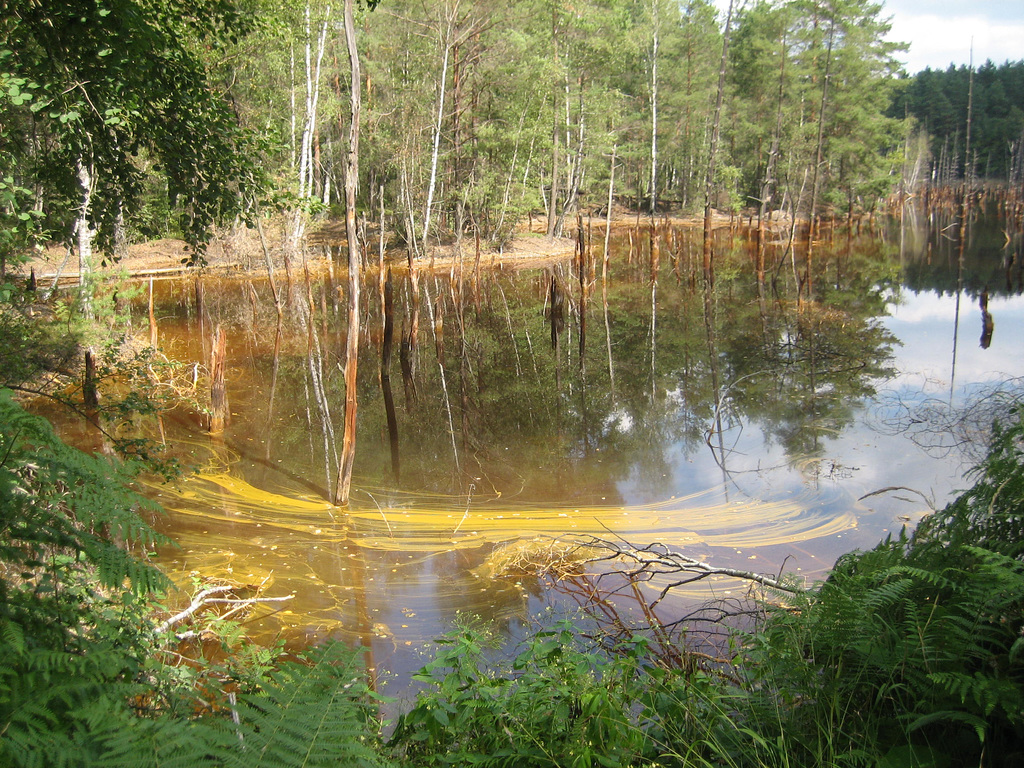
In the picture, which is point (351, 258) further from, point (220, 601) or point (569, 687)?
point (569, 687)

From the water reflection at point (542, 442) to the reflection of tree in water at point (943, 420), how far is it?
104mm

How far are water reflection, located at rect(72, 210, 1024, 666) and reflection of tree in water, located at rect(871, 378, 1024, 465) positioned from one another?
104 millimetres

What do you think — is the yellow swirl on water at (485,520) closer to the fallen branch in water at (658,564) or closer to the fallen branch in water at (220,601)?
the fallen branch in water at (658,564)

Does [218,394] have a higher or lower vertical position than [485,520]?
higher

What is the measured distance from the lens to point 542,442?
9117 mm

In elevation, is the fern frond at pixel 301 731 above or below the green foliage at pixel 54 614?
below

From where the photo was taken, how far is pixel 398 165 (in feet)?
76.4

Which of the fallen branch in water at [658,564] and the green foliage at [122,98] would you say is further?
the fallen branch in water at [658,564]

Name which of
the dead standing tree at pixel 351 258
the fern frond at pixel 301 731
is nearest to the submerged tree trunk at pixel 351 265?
the dead standing tree at pixel 351 258

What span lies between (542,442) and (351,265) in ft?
11.9

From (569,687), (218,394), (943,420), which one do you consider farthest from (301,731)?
(943,420)

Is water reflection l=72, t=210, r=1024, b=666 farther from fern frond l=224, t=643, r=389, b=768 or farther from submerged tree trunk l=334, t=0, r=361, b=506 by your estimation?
fern frond l=224, t=643, r=389, b=768

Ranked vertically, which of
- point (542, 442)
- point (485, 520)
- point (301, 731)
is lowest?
point (485, 520)

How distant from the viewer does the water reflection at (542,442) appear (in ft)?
19.5
